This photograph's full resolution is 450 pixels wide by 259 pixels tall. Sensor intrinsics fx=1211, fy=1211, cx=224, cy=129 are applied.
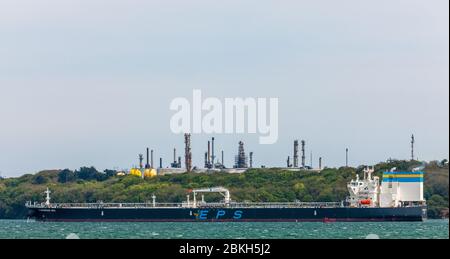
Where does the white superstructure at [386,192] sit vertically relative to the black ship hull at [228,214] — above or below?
above

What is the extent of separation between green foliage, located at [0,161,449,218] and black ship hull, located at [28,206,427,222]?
963 cm

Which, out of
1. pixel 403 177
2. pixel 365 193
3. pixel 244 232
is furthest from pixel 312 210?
pixel 244 232

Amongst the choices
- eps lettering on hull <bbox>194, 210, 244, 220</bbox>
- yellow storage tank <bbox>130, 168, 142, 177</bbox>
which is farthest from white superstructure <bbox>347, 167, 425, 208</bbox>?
yellow storage tank <bbox>130, 168, 142, 177</bbox>

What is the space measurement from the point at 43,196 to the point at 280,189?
90.5ft

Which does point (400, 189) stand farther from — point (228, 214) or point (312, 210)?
point (228, 214)

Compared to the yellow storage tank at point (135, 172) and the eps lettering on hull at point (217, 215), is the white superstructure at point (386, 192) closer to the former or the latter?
the eps lettering on hull at point (217, 215)

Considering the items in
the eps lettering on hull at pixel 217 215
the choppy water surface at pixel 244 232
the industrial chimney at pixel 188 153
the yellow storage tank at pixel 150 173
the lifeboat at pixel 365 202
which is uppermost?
the industrial chimney at pixel 188 153

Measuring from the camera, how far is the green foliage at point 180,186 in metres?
127

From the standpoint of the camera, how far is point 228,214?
363 ft

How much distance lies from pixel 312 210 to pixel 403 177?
8734 mm

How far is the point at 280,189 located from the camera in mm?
131875

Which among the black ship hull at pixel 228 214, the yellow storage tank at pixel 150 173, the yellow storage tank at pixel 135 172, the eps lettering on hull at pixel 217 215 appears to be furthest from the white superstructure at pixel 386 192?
the yellow storage tank at pixel 135 172
